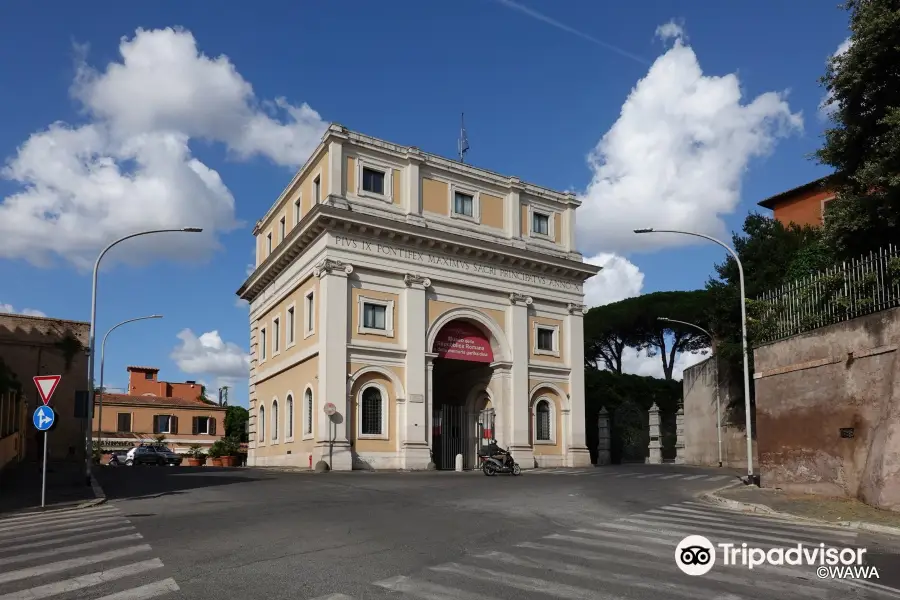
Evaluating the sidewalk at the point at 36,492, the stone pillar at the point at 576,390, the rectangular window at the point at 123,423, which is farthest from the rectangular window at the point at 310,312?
the rectangular window at the point at 123,423

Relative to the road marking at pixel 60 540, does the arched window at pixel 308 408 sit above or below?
above

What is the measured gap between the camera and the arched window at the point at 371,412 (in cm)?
3164

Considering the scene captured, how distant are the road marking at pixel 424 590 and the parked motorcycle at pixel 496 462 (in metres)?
21.1

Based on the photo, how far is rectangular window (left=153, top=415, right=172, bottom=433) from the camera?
64.2m

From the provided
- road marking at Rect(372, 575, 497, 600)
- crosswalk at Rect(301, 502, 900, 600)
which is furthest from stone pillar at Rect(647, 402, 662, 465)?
road marking at Rect(372, 575, 497, 600)

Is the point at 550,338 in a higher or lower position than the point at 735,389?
higher

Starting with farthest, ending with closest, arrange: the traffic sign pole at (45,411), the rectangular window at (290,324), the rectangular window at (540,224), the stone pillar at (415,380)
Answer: the rectangular window at (540,224), the rectangular window at (290,324), the stone pillar at (415,380), the traffic sign pole at (45,411)

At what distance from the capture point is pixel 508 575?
800 cm

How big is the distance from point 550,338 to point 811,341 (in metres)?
21.2

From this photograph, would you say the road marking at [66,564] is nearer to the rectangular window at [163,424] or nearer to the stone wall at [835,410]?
the stone wall at [835,410]

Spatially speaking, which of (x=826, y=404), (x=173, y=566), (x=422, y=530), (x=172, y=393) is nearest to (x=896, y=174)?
(x=826, y=404)

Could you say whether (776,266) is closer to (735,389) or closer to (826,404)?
(735,389)

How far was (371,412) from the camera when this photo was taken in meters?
32.0

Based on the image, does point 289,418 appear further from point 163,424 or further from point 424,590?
point 163,424
